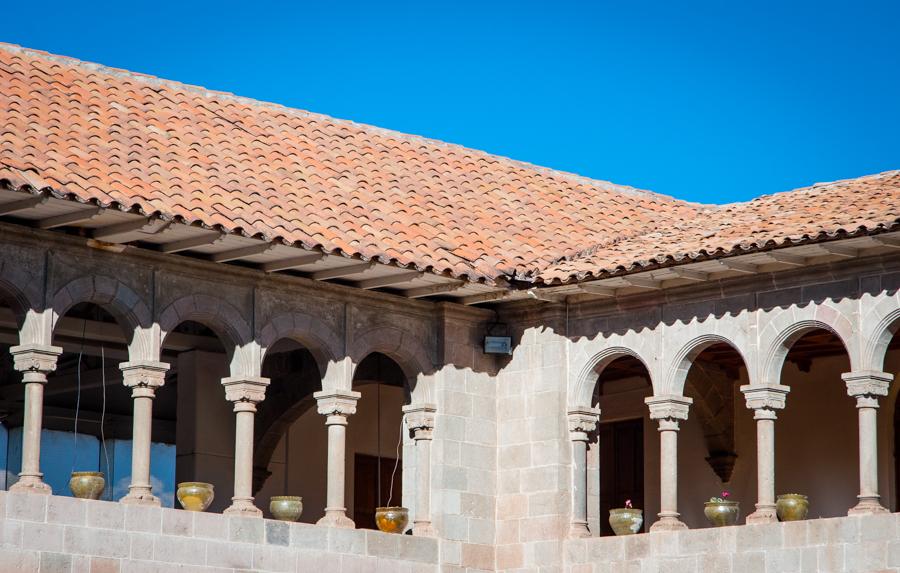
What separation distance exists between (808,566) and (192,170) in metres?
6.15

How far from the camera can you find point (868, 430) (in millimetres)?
14906

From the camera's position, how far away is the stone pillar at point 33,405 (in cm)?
1416

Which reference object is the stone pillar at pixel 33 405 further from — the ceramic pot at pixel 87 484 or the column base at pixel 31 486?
the ceramic pot at pixel 87 484

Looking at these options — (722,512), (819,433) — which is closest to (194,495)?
(722,512)

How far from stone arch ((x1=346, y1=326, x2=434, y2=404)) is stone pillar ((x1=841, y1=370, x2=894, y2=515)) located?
3852 mm

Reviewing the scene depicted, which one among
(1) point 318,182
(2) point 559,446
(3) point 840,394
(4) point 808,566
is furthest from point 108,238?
(3) point 840,394

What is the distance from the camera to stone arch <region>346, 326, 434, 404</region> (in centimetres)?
1670

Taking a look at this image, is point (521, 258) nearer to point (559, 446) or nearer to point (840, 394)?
point (559, 446)

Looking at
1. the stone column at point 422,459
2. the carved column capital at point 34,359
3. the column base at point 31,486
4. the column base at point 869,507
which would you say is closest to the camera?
the column base at point 31,486

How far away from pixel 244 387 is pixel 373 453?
4884 millimetres

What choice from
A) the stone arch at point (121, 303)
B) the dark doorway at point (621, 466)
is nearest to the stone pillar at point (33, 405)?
the stone arch at point (121, 303)

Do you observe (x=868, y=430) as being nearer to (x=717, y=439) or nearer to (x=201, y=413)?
(x=717, y=439)

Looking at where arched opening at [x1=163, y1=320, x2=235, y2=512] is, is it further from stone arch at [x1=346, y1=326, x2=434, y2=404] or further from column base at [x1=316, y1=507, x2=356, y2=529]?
column base at [x1=316, y1=507, x2=356, y2=529]

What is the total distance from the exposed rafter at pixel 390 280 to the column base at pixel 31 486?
3555 millimetres
